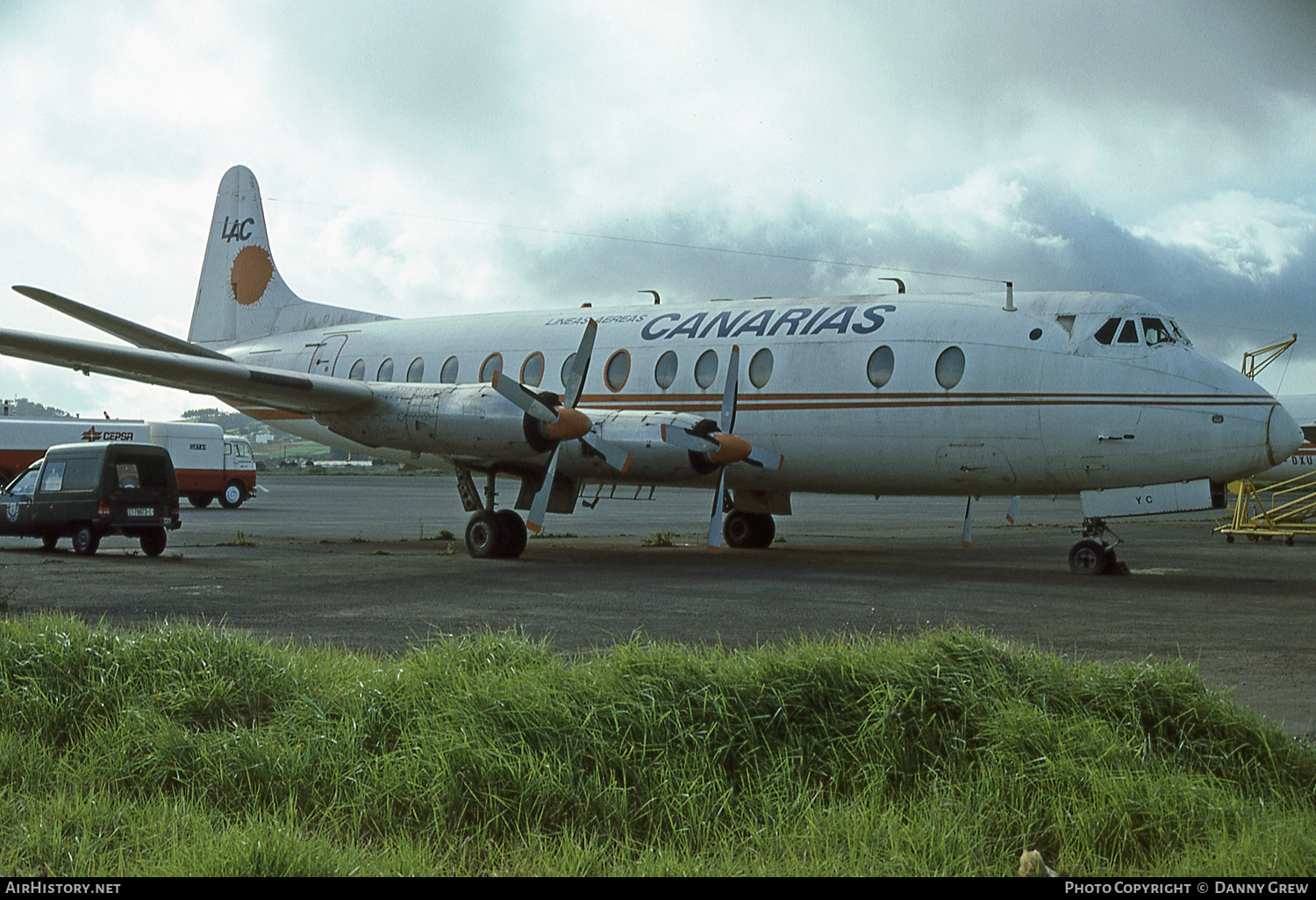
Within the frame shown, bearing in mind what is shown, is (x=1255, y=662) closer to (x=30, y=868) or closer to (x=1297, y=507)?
(x=30, y=868)

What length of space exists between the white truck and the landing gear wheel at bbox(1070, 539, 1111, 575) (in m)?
30.5

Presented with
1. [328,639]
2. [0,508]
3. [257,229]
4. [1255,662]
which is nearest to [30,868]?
[328,639]

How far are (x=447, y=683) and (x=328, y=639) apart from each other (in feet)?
11.5

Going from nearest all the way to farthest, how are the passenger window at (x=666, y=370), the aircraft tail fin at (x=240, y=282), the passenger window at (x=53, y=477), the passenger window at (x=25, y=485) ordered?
the passenger window at (x=666, y=370) < the passenger window at (x=53, y=477) < the passenger window at (x=25, y=485) < the aircraft tail fin at (x=240, y=282)

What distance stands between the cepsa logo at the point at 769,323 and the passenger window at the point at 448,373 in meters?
3.89

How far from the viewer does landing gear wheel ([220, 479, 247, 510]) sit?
1571 inches

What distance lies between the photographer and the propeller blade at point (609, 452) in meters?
16.0

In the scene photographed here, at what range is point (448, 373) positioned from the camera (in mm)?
20391

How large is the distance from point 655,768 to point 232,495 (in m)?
38.4

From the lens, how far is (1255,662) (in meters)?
8.23

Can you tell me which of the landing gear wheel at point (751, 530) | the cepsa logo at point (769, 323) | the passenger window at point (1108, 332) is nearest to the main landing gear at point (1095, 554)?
the passenger window at point (1108, 332)

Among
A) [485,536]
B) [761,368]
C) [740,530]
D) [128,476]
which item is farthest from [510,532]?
[128,476]

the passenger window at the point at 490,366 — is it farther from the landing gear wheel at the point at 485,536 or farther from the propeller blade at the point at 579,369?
the propeller blade at the point at 579,369

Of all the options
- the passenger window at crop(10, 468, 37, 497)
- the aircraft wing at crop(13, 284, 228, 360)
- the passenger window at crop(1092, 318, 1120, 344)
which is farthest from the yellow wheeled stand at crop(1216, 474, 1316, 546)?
the passenger window at crop(10, 468, 37, 497)
